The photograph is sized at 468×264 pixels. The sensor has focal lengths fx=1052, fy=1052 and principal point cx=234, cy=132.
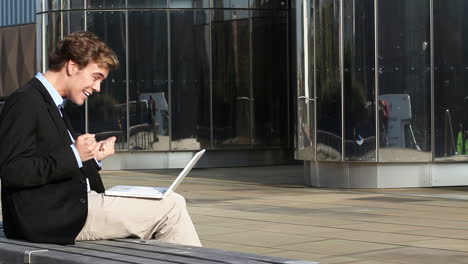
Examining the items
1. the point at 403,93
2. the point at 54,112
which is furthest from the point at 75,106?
the point at 54,112

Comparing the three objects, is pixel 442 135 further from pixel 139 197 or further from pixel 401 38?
pixel 139 197

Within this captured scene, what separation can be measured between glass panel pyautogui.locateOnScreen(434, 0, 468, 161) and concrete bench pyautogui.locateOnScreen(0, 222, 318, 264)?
1174cm

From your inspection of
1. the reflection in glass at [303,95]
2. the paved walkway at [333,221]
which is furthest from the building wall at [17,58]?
the reflection in glass at [303,95]

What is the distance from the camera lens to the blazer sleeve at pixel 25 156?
526 cm

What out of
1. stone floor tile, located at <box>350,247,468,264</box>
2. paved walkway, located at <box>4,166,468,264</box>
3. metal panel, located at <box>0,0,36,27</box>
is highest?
metal panel, located at <box>0,0,36,27</box>

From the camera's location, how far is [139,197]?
227 inches

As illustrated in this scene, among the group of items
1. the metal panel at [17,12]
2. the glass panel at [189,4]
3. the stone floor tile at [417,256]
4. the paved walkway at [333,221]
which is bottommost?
the paved walkway at [333,221]

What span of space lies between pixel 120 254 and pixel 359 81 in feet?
40.0

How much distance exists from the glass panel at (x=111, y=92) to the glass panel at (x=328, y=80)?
8677 mm

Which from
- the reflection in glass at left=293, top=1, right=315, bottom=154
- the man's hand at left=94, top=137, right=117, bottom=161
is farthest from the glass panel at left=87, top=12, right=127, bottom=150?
the man's hand at left=94, top=137, right=117, bottom=161

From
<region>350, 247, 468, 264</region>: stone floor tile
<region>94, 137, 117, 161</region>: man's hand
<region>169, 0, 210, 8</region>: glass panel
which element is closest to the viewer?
<region>94, 137, 117, 161</region>: man's hand

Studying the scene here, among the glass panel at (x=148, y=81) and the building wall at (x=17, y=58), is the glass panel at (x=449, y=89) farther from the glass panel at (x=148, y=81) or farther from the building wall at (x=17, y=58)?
the building wall at (x=17, y=58)

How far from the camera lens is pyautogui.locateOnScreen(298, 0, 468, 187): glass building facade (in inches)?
661

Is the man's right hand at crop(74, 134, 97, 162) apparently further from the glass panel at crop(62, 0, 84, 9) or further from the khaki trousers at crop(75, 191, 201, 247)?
the glass panel at crop(62, 0, 84, 9)
